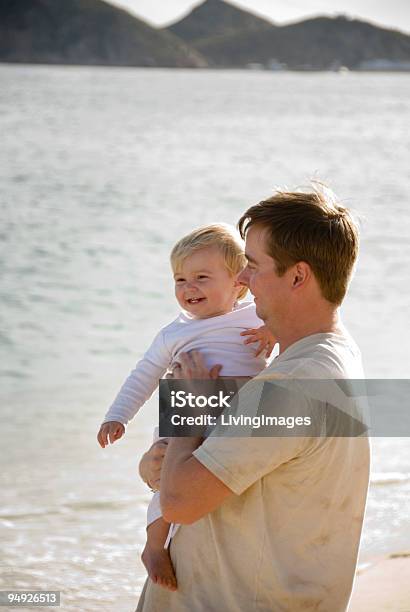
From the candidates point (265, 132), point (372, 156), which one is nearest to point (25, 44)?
point (265, 132)

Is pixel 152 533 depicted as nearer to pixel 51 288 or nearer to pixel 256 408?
pixel 256 408

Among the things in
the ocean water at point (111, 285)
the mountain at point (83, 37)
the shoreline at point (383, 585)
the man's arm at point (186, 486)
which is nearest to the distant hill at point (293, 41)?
the mountain at point (83, 37)

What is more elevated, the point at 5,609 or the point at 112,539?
the point at 112,539

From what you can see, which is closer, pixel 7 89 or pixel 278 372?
pixel 278 372

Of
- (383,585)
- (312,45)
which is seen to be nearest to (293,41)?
(312,45)

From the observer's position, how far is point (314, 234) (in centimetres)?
197

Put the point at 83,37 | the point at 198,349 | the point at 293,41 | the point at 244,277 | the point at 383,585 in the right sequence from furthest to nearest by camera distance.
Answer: the point at 83,37
the point at 293,41
the point at 383,585
the point at 198,349
the point at 244,277

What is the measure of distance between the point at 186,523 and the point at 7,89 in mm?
49791

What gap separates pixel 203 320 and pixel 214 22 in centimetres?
11703

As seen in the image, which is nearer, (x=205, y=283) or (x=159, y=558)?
(x=159, y=558)

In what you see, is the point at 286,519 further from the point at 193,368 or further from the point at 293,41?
the point at 293,41

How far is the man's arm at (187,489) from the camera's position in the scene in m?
1.95

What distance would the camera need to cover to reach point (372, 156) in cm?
2652

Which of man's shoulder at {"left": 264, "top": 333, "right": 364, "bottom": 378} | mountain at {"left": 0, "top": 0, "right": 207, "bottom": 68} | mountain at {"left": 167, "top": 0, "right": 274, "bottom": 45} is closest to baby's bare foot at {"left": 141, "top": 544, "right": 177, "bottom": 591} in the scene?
man's shoulder at {"left": 264, "top": 333, "right": 364, "bottom": 378}
